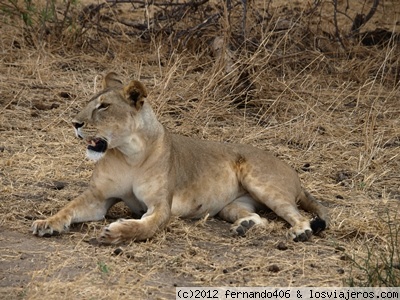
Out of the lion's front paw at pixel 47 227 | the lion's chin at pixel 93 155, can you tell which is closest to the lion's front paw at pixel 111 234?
the lion's front paw at pixel 47 227

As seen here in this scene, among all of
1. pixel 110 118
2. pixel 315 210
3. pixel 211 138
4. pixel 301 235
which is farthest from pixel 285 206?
pixel 211 138

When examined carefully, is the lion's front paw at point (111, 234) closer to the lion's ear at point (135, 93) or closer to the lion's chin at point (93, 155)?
the lion's chin at point (93, 155)

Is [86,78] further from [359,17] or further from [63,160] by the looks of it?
[359,17]

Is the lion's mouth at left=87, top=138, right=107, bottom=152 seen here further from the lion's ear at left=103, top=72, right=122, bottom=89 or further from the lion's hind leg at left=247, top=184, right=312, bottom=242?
the lion's hind leg at left=247, top=184, right=312, bottom=242

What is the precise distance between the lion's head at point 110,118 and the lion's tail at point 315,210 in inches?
46.3

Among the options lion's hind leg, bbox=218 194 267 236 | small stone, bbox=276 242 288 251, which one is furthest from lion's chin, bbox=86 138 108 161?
small stone, bbox=276 242 288 251

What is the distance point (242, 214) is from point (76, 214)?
1041 millimetres

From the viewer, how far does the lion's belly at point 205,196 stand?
6379 mm

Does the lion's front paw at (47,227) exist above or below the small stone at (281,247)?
above

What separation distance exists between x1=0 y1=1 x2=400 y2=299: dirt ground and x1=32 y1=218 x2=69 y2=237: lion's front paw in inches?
1.7

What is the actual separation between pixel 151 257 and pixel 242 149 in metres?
1.49

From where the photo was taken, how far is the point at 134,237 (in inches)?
228

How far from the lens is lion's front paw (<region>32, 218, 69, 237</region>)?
5.90 m

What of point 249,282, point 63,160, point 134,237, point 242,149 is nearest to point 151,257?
point 134,237
